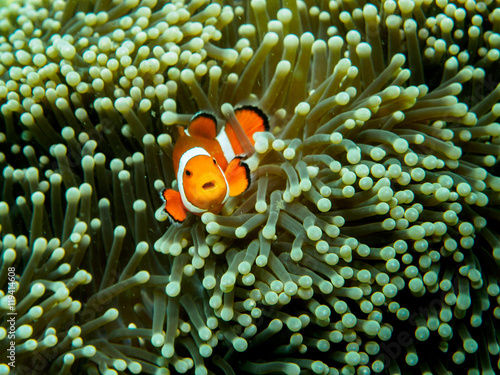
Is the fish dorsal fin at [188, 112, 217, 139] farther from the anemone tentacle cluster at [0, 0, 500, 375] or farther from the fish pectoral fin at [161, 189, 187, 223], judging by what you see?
the fish pectoral fin at [161, 189, 187, 223]

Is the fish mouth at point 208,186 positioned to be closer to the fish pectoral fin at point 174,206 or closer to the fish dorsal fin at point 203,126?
the fish pectoral fin at point 174,206

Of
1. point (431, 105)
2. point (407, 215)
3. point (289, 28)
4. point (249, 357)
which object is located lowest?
point (249, 357)

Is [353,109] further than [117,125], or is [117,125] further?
[117,125]

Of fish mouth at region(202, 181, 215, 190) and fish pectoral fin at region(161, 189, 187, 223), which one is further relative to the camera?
fish pectoral fin at region(161, 189, 187, 223)

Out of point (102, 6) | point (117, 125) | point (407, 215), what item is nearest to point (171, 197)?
point (117, 125)

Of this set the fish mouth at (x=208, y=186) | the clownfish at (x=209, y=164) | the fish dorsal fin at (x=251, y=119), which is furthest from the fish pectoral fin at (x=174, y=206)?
the fish dorsal fin at (x=251, y=119)

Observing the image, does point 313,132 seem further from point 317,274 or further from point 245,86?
point 317,274

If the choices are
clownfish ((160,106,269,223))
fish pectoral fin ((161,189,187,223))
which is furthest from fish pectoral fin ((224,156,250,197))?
fish pectoral fin ((161,189,187,223))
